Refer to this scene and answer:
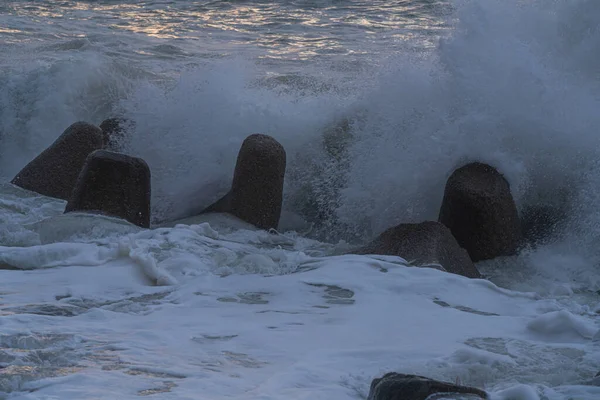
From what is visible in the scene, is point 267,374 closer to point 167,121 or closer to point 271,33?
point 167,121

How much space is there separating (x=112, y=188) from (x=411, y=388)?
3.69 meters

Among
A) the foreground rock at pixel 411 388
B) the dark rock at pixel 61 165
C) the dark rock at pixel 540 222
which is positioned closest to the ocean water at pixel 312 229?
the dark rock at pixel 540 222

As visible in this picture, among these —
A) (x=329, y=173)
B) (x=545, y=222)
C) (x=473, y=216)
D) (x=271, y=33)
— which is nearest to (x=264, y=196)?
(x=329, y=173)

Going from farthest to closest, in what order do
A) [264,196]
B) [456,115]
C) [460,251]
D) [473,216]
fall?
[456,115]
[264,196]
[473,216]
[460,251]

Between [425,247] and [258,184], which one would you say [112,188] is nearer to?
[258,184]

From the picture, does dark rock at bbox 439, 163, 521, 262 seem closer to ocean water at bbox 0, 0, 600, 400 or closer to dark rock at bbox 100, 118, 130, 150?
ocean water at bbox 0, 0, 600, 400

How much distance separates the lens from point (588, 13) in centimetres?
738

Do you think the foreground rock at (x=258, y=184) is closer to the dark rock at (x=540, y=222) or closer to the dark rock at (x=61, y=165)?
the dark rock at (x=61, y=165)

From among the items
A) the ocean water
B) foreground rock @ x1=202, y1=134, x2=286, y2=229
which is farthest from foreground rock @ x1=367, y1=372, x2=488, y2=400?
A: foreground rock @ x1=202, y1=134, x2=286, y2=229

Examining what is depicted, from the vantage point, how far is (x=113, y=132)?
8.24 meters

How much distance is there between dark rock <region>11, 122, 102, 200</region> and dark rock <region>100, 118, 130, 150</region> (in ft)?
2.82

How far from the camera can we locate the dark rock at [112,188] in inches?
242

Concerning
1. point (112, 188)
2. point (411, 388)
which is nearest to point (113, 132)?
point (112, 188)

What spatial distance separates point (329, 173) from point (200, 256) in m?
2.20
